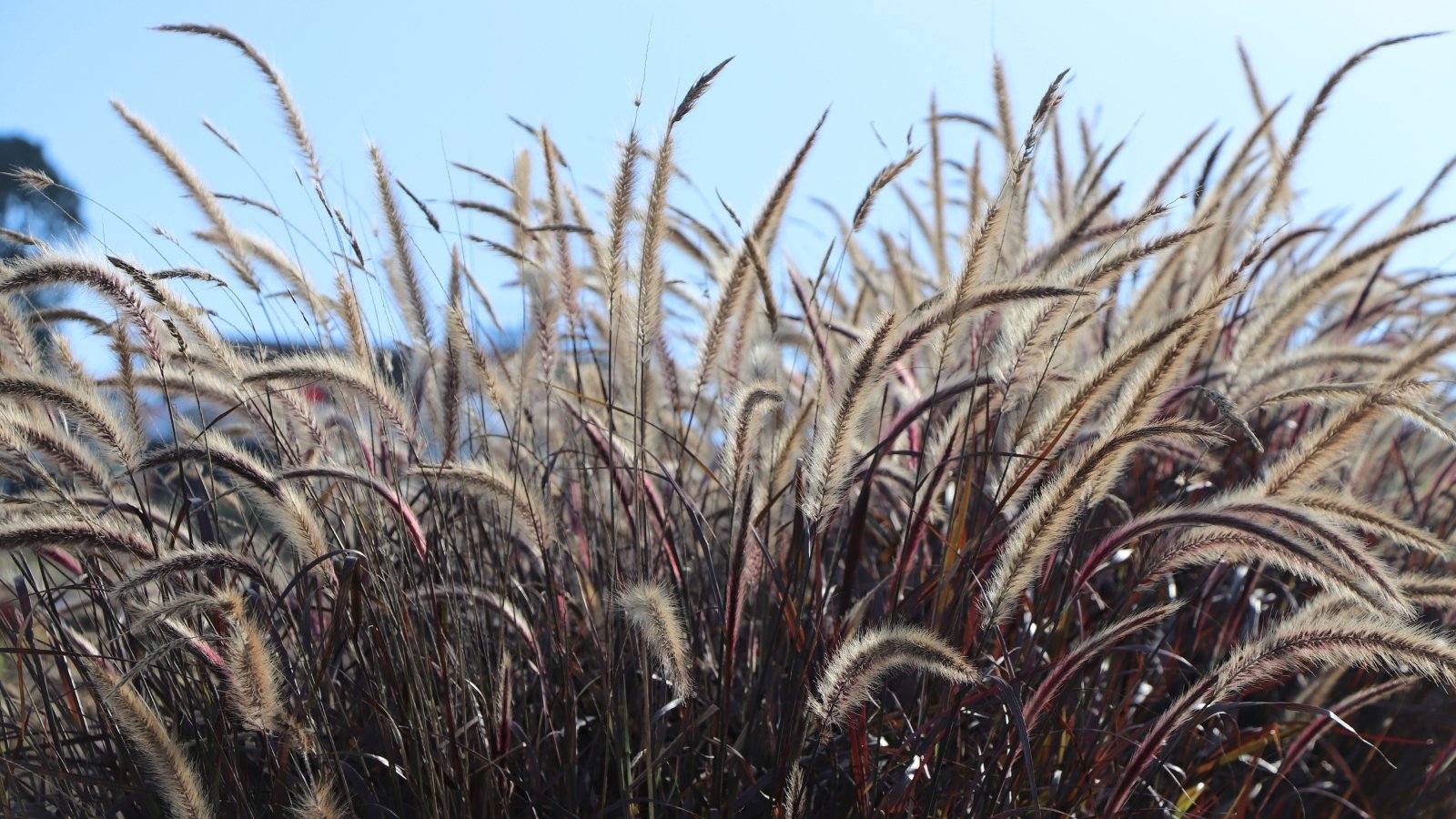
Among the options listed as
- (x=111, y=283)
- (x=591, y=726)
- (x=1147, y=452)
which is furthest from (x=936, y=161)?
(x=111, y=283)

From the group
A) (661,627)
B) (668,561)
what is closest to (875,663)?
(661,627)

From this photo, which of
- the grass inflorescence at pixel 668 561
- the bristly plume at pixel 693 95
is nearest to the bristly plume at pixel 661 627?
the grass inflorescence at pixel 668 561

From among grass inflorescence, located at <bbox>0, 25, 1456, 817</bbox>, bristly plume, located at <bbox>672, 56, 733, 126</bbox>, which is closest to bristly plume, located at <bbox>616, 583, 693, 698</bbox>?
grass inflorescence, located at <bbox>0, 25, 1456, 817</bbox>

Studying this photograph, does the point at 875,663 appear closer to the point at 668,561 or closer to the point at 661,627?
the point at 661,627

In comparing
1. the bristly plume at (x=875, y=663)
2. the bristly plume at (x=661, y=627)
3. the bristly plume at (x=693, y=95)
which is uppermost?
the bristly plume at (x=693, y=95)

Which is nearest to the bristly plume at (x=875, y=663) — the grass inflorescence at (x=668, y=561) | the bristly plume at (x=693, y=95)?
the grass inflorescence at (x=668, y=561)

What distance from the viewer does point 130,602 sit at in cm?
178

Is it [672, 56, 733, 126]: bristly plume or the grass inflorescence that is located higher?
[672, 56, 733, 126]: bristly plume

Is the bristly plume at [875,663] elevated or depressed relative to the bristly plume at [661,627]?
depressed

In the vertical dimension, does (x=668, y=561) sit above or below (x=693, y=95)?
below

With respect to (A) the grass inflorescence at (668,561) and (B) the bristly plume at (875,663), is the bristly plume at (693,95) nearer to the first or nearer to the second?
(A) the grass inflorescence at (668,561)

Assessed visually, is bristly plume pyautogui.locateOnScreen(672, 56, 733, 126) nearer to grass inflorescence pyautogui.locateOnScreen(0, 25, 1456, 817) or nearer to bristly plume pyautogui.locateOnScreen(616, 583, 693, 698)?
grass inflorescence pyautogui.locateOnScreen(0, 25, 1456, 817)

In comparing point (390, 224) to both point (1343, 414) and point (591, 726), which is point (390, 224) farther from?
point (1343, 414)

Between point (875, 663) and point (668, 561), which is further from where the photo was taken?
point (668, 561)
